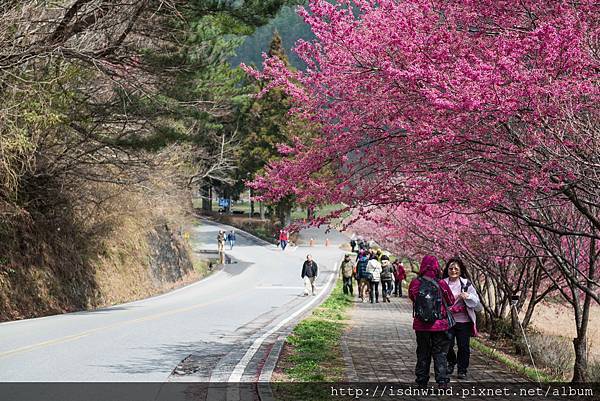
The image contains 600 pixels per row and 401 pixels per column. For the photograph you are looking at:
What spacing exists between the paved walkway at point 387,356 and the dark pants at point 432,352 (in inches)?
→ 30.3

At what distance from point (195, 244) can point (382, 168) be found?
35994mm

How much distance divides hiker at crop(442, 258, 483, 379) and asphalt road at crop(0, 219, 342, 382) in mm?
2585

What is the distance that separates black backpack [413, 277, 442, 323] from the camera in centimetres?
858

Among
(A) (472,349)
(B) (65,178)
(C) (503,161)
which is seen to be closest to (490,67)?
(C) (503,161)

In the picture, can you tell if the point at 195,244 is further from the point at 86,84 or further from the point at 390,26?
the point at 390,26

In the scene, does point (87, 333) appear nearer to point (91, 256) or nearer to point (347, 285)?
point (91, 256)

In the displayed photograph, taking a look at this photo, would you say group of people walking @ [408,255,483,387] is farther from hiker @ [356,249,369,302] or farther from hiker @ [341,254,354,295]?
hiker @ [341,254,354,295]

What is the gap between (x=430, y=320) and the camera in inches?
338

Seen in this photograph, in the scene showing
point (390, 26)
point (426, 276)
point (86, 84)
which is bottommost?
point (426, 276)

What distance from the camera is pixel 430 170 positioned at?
9.20 metres

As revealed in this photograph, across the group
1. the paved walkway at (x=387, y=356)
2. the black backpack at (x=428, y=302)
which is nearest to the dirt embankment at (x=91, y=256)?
the paved walkway at (x=387, y=356)

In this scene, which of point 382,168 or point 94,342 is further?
point 94,342

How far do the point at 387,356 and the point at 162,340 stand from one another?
422 centimetres

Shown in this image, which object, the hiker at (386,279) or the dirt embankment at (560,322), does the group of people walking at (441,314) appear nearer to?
the dirt embankment at (560,322)
